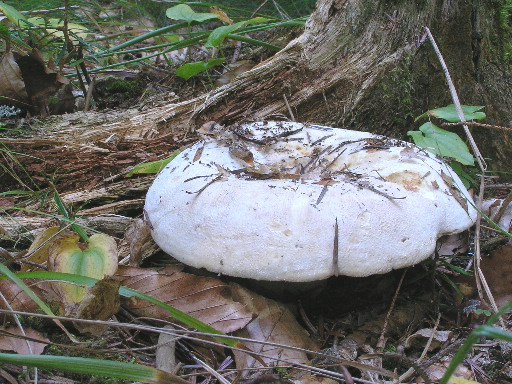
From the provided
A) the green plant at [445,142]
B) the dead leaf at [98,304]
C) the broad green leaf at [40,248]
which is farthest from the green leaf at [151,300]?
the green plant at [445,142]

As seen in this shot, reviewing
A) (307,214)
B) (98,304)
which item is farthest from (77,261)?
(307,214)

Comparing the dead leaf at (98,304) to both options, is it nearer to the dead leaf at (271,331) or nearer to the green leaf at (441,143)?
the dead leaf at (271,331)

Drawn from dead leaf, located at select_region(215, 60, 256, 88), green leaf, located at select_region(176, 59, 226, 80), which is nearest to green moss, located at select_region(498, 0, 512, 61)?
dead leaf, located at select_region(215, 60, 256, 88)

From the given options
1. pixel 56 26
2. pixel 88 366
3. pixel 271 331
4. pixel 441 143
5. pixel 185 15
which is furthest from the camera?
pixel 56 26

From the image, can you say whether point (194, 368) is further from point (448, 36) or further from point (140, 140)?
point (448, 36)

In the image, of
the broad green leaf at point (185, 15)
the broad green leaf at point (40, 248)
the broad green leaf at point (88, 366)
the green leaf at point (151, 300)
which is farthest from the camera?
the broad green leaf at point (185, 15)

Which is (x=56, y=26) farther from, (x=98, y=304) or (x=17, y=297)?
(x=98, y=304)
